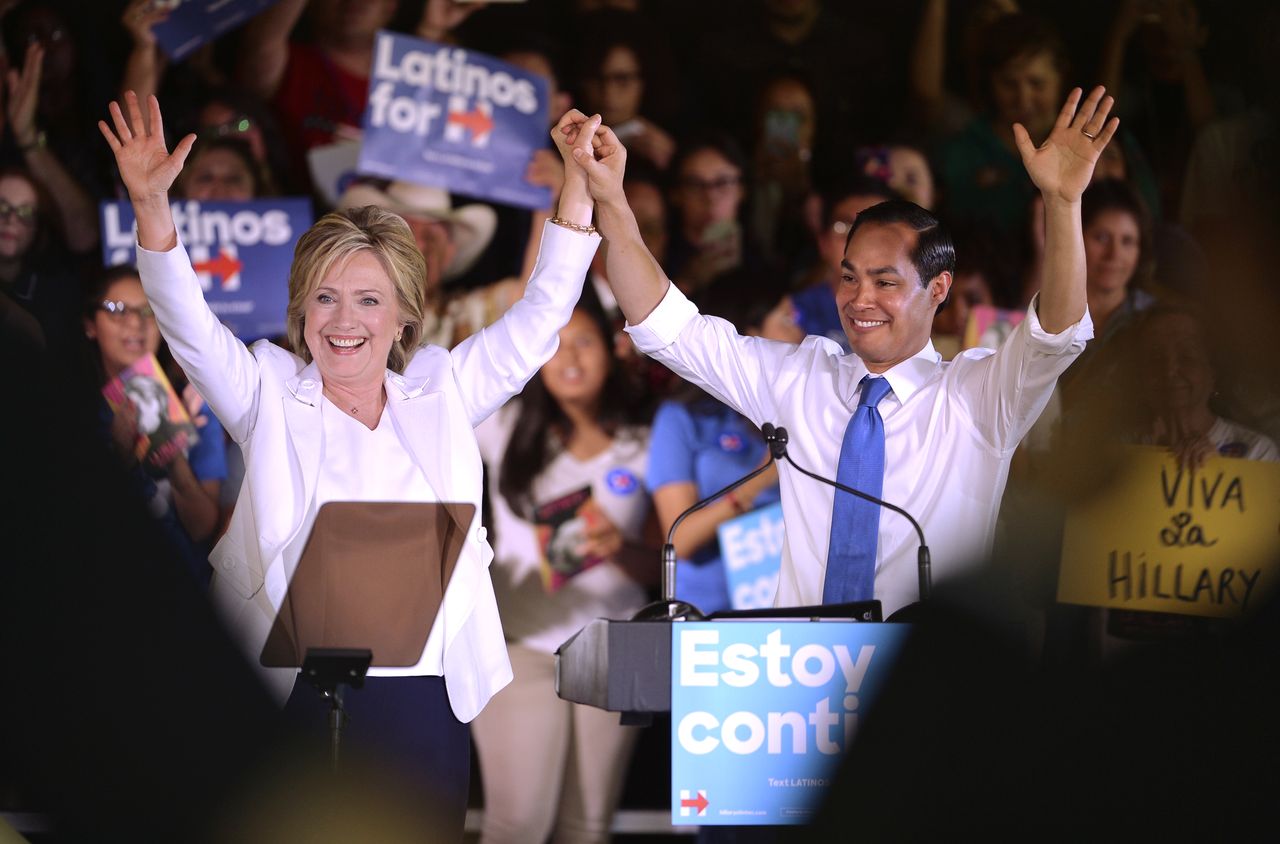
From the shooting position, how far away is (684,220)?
465 centimetres

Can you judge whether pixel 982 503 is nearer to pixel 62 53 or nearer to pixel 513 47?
pixel 513 47

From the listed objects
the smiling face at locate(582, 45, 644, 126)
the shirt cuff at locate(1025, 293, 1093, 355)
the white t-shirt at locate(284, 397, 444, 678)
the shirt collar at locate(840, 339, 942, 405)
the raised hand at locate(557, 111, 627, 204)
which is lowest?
the white t-shirt at locate(284, 397, 444, 678)

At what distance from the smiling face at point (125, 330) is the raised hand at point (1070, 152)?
269cm

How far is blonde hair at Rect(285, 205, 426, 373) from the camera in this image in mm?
2469

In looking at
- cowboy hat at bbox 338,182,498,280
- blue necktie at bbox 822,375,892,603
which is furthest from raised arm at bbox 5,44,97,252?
blue necktie at bbox 822,375,892,603

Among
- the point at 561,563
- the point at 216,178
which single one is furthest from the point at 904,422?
the point at 216,178

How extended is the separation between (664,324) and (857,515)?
1.75 feet

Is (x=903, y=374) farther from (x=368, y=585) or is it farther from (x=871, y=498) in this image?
(x=368, y=585)

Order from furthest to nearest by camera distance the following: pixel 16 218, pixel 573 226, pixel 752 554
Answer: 1. pixel 16 218
2. pixel 752 554
3. pixel 573 226

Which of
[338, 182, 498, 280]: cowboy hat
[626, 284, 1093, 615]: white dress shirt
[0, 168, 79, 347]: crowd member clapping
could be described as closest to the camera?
[626, 284, 1093, 615]: white dress shirt

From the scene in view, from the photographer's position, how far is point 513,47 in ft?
15.6

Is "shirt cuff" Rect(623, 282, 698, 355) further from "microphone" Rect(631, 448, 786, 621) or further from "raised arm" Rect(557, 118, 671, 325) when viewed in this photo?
"microphone" Rect(631, 448, 786, 621)

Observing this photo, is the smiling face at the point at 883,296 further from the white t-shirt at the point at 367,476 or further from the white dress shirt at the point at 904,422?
the white t-shirt at the point at 367,476

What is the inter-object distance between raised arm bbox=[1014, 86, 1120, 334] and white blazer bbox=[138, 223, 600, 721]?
2.74 feet
